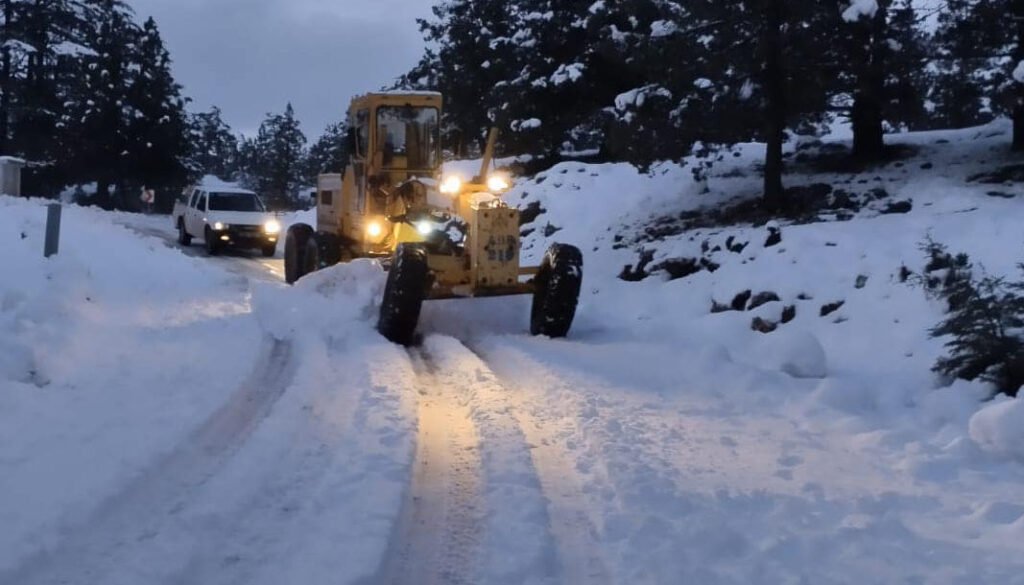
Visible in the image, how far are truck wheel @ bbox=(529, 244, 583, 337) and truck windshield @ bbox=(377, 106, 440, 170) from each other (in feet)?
12.1

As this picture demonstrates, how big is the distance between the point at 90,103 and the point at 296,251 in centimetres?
3683

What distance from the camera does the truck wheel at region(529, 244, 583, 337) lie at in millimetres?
11664

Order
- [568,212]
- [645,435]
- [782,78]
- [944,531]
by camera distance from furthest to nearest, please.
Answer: [568,212] → [782,78] → [645,435] → [944,531]

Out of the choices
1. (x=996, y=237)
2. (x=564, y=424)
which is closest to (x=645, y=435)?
(x=564, y=424)

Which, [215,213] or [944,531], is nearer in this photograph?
[944,531]

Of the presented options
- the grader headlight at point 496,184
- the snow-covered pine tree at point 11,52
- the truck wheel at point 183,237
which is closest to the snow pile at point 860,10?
the grader headlight at point 496,184

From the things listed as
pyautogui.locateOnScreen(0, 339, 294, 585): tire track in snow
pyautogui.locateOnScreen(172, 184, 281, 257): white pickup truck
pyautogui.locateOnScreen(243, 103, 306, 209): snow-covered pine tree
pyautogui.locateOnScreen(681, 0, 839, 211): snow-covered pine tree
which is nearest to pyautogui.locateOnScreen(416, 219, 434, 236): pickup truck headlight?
pyautogui.locateOnScreen(681, 0, 839, 211): snow-covered pine tree

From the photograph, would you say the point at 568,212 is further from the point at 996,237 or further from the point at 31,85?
the point at 31,85

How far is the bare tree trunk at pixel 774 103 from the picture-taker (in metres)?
14.4

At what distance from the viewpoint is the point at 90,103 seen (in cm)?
4869

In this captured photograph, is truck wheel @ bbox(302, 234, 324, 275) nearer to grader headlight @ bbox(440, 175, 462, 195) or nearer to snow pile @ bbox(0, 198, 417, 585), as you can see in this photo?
snow pile @ bbox(0, 198, 417, 585)

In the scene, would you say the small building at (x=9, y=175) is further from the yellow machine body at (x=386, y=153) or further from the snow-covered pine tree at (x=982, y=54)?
the snow-covered pine tree at (x=982, y=54)

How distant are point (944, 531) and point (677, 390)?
358 centimetres

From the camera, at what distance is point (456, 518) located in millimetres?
5609
